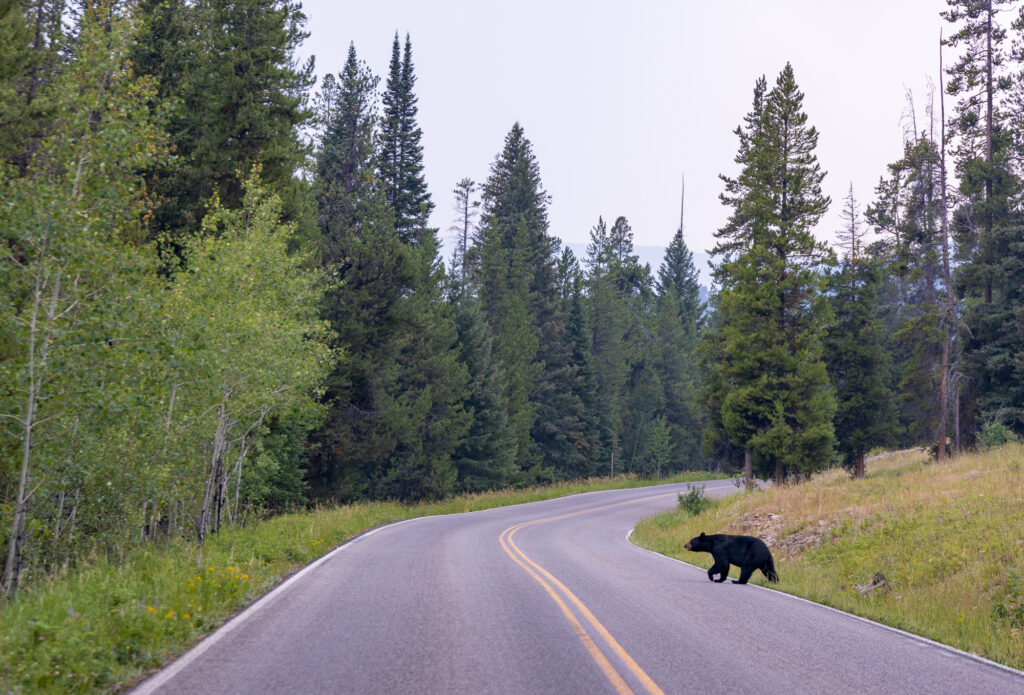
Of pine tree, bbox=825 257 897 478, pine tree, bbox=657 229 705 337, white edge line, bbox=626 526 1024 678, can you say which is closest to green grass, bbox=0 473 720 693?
white edge line, bbox=626 526 1024 678

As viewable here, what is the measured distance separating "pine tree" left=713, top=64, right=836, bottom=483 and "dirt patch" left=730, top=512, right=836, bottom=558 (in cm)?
1237

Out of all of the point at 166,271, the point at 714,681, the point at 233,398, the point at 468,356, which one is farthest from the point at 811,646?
the point at 468,356

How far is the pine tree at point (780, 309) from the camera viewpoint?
32844 mm

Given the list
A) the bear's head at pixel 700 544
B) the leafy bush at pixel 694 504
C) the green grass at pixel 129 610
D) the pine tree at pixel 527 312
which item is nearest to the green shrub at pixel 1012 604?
the bear's head at pixel 700 544

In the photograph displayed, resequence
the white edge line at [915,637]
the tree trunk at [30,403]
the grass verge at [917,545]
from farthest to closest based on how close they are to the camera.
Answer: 1. the tree trunk at [30,403]
2. the grass verge at [917,545]
3. the white edge line at [915,637]

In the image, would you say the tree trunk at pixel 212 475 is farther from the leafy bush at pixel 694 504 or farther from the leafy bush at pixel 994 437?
the leafy bush at pixel 994 437

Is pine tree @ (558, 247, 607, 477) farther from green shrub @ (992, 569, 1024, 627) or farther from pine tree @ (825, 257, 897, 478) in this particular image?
green shrub @ (992, 569, 1024, 627)

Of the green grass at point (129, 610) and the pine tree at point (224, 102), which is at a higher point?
the pine tree at point (224, 102)

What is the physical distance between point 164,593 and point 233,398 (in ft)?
27.1

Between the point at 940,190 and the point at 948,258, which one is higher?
the point at 940,190

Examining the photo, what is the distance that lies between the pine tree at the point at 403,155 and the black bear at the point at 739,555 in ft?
117

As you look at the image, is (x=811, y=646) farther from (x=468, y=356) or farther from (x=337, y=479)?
(x=468, y=356)

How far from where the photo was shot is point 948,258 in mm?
33438

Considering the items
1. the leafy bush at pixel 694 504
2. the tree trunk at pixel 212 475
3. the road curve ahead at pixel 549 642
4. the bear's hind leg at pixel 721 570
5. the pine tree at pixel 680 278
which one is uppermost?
the pine tree at pixel 680 278
